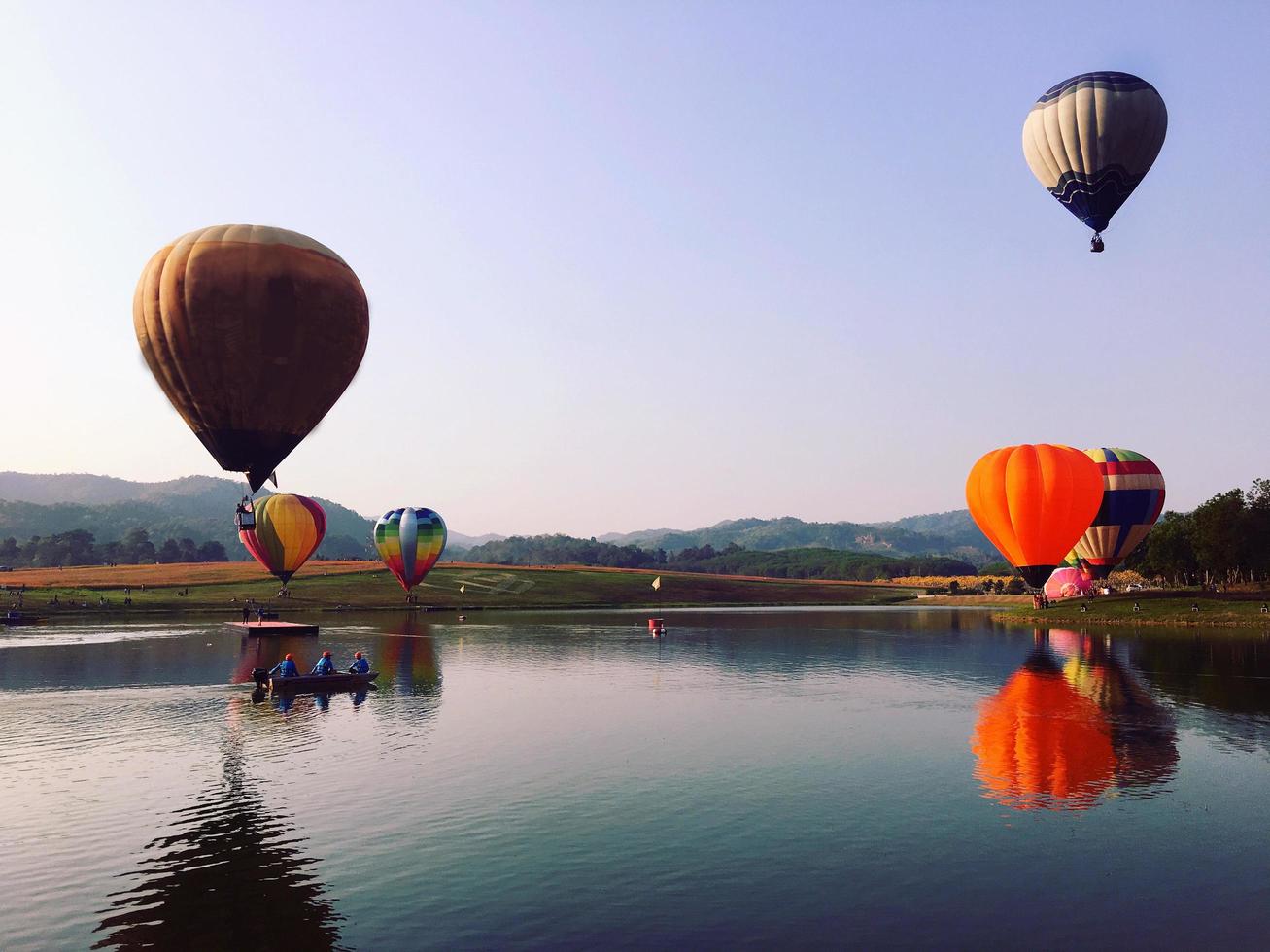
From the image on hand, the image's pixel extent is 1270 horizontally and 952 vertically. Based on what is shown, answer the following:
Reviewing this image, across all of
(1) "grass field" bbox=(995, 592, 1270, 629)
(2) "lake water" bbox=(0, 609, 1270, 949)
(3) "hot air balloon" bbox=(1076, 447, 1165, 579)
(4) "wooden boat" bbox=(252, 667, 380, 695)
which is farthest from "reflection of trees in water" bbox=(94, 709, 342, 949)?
(3) "hot air balloon" bbox=(1076, 447, 1165, 579)

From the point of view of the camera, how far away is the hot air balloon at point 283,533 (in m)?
121

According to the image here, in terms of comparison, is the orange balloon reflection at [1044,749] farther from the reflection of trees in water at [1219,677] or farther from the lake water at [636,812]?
the reflection of trees in water at [1219,677]

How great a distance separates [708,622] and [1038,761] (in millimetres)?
92252

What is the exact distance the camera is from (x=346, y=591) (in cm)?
15662

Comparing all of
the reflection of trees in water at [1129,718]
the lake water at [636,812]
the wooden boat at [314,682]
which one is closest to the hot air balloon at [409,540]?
the lake water at [636,812]

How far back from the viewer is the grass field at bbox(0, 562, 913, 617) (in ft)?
464

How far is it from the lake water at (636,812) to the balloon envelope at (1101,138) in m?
32.6

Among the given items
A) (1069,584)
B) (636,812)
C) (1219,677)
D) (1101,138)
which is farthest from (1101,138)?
(1069,584)

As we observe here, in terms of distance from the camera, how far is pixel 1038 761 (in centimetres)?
3709

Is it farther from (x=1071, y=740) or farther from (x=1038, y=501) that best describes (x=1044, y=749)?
(x=1038, y=501)

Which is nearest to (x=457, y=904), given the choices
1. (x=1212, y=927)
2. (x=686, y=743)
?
(x=1212, y=927)

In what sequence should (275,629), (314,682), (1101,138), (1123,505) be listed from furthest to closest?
(1123,505) → (275,629) → (1101,138) → (314,682)

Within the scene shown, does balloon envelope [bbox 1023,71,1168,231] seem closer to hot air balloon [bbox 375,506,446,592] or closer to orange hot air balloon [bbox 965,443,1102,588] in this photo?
orange hot air balloon [bbox 965,443,1102,588]

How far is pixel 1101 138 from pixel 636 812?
57.9 meters
